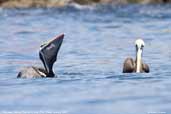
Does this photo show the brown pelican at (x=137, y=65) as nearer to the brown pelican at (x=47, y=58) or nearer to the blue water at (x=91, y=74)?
the blue water at (x=91, y=74)

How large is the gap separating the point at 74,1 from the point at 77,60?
5750cm

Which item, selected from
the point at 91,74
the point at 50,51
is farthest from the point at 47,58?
the point at 91,74

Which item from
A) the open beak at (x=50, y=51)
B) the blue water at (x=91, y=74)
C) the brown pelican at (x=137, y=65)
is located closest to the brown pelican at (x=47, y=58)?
the open beak at (x=50, y=51)

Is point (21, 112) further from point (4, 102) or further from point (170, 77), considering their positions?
point (170, 77)

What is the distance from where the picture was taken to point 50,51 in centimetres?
1994

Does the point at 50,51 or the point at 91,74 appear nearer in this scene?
the point at 50,51

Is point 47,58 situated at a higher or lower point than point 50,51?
lower

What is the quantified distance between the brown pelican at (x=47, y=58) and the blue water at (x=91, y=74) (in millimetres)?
320

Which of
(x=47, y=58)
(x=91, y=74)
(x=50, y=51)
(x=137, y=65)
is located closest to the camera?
(x=50, y=51)

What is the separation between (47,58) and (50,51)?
9.4 inches

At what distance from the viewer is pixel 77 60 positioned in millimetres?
25844

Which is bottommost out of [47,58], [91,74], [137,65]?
[91,74]

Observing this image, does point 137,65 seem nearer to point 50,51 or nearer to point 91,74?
point 91,74

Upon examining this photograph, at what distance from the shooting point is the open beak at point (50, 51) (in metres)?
19.9
